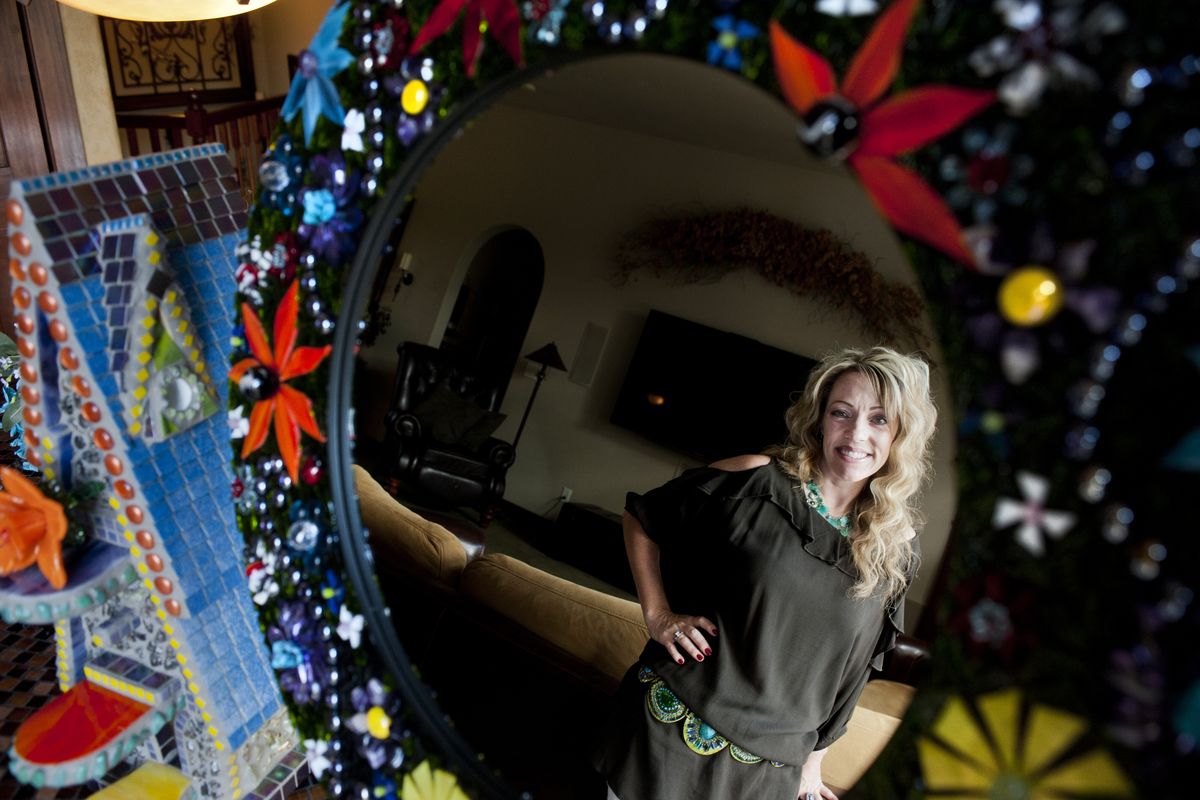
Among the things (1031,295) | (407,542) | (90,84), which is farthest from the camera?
(90,84)

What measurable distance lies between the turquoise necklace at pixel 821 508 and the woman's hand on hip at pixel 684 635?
0.17 meters

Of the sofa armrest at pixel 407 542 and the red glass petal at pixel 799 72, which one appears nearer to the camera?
the red glass petal at pixel 799 72

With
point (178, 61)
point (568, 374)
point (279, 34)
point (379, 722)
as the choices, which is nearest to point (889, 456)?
point (568, 374)

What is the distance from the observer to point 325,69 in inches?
23.5

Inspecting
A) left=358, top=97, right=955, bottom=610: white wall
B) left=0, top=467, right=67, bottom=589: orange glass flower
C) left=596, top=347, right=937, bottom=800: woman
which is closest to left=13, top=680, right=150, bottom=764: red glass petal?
left=0, top=467, right=67, bottom=589: orange glass flower

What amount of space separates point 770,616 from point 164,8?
3.61 ft

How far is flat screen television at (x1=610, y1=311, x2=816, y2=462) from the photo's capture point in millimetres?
732

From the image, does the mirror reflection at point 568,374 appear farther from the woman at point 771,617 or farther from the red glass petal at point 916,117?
the red glass petal at point 916,117

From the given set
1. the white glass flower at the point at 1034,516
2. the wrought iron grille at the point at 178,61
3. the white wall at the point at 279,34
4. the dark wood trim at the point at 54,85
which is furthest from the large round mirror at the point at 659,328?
the wrought iron grille at the point at 178,61

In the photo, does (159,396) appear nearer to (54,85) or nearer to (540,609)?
(540,609)

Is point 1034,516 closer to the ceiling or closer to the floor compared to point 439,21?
closer to the floor

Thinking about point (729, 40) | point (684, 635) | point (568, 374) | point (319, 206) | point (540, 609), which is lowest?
point (540, 609)

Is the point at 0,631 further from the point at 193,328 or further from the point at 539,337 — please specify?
the point at 539,337

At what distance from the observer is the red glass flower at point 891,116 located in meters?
0.38
